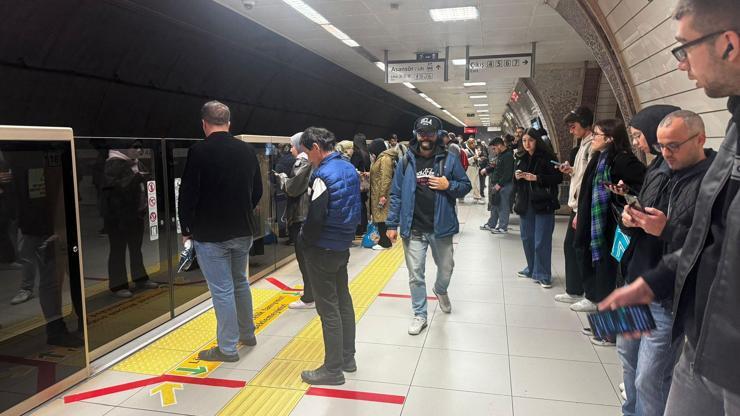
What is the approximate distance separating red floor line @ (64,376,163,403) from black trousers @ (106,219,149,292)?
3.79 feet

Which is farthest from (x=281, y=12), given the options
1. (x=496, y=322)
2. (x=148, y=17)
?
(x=496, y=322)

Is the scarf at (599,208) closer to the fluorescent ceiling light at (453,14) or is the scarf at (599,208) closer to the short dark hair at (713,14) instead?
the short dark hair at (713,14)

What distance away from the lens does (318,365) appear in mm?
3213

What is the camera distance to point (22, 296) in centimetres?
318

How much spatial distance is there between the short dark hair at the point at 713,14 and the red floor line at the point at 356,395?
7.84ft

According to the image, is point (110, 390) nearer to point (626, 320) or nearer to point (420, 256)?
point (420, 256)

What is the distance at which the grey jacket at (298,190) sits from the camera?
4.18 m

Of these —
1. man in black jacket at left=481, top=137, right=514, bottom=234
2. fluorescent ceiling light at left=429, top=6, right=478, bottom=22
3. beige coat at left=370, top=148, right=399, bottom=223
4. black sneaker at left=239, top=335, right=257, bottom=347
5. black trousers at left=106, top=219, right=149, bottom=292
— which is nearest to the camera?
black sneaker at left=239, top=335, right=257, bottom=347

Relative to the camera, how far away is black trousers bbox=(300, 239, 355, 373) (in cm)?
287

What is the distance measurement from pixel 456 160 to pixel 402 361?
1.60 m

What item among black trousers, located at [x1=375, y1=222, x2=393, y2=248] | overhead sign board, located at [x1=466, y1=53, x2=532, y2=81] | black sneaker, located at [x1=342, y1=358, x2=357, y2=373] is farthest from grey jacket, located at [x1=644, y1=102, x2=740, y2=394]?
overhead sign board, located at [x1=466, y1=53, x2=532, y2=81]

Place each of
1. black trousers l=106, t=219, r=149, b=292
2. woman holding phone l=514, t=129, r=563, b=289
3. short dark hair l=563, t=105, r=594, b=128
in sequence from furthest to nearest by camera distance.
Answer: woman holding phone l=514, t=129, r=563, b=289, short dark hair l=563, t=105, r=594, b=128, black trousers l=106, t=219, r=149, b=292

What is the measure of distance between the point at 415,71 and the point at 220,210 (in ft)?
22.8

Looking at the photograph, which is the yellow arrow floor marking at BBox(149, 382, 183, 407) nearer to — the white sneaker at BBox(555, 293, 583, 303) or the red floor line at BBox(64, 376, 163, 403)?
the red floor line at BBox(64, 376, 163, 403)
